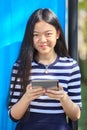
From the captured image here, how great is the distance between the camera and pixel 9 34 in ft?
7.37

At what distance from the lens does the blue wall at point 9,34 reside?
223 centimetres

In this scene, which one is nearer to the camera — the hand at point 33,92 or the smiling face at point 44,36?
the hand at point 33,92

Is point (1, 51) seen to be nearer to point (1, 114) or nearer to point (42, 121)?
point (1, 114)

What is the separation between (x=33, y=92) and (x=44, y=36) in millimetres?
308

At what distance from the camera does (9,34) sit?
2246mm

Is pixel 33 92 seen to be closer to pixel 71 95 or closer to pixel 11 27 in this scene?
pixel 71 95

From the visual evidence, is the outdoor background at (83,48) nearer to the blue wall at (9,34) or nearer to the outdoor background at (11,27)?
the outdoor background at (11,27)

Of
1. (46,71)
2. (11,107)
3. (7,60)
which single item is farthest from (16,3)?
(11,107)

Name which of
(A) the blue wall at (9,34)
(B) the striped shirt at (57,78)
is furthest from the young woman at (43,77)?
(A) the blue wall at (9,34)

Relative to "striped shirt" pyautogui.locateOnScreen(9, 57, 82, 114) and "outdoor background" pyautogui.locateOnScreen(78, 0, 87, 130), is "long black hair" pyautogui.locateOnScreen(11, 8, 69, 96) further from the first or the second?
"outdoor background" pyautogui.locateOnScreen(78, 0, 87, 130)

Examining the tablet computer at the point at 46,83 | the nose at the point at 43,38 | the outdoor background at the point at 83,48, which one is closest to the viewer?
the tablet computer at the point at 46,83

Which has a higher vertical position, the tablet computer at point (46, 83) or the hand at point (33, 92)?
the tablet computer at point (46, 83)

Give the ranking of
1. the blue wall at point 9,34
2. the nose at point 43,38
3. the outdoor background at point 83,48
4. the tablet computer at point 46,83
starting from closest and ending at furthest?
the tablet computer at point 46,83
the nose at point 43,38
the blue wall at point 9,34
the outdoor background at point 83,48

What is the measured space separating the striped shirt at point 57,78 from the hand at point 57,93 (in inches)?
4.6
